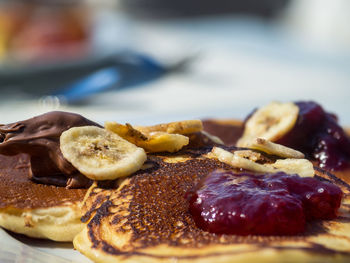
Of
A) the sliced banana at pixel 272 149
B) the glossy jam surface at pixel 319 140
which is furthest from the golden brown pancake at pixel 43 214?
the glossy jam surface at pixel 319 140

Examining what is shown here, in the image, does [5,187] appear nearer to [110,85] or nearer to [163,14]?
[110,85]

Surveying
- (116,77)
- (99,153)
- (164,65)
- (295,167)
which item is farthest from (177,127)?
(164,65)

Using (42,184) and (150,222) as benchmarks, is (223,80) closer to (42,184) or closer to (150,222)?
(42,184)

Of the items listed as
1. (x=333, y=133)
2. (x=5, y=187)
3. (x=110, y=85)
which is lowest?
(x=110, y=85)

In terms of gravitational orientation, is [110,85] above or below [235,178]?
below

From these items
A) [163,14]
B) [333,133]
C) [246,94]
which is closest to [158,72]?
[246,94]

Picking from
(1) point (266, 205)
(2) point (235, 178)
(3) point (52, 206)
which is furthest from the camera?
(3) point (52, 206)

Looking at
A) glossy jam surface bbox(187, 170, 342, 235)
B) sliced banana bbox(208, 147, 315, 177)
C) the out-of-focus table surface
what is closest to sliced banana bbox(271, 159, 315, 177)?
sliced banana bbox(208, 147, 315, 177)
